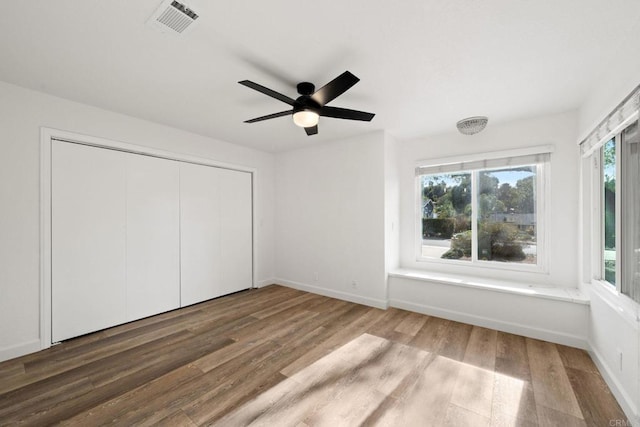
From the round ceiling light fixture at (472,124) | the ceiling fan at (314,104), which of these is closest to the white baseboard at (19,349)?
the ceiling fan at (314,104)

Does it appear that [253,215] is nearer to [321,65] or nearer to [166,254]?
[166,254]

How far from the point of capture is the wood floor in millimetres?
1707

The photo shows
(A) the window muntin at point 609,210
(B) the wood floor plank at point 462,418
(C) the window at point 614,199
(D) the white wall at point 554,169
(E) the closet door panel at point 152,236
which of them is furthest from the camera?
(E) the closet door panel at point 152,236

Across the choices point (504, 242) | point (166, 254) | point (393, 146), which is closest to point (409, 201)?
point (393, 146)

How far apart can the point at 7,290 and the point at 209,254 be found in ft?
6.65

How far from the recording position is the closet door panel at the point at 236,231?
4.27m

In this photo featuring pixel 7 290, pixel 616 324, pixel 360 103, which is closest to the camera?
pixel 616 324

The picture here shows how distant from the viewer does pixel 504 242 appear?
344 centimetres

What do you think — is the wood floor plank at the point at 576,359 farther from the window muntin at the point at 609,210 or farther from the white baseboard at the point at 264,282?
the white baseboard at the point at 264,282

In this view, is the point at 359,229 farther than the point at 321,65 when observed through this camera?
Yes

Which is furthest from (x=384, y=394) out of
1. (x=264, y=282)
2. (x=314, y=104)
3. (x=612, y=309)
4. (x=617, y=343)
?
(x=264, y=282)

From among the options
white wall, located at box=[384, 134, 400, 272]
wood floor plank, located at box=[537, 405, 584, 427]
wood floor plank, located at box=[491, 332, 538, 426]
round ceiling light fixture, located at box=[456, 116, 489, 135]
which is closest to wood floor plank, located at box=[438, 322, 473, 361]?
wood floor plank, located at box=[491, 332, 538, 426]

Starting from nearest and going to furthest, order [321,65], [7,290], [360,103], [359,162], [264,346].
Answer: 1. [321,65]
2. [7,290]
3. [264,346]
4. [360,103]
5. [359,162]

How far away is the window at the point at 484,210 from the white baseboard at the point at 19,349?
4.60 m
